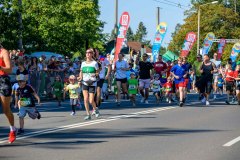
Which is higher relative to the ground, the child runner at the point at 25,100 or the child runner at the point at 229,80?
the child runner at the point at 229,80

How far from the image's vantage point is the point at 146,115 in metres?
17.7

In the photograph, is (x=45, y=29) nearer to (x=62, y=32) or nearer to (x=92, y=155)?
(x=62, y=32)

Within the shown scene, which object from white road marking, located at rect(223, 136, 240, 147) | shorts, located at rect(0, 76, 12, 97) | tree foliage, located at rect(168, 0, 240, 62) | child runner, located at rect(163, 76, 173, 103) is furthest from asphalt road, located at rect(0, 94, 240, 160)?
tree foliage, located at rect(168, 0, 240, 62)

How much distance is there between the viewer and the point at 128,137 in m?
12.0

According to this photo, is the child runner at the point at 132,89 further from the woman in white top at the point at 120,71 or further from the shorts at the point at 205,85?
the shorts at the point at 205,85

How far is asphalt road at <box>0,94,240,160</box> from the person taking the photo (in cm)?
969

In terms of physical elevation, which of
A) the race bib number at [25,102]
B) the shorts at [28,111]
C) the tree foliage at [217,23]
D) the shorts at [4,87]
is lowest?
the shorts at [28,111]

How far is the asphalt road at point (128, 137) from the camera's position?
9.69m

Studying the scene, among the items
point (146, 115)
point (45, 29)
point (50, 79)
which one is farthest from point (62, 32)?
point (146, 115)

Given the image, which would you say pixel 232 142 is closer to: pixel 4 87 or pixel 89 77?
pixel 4 87

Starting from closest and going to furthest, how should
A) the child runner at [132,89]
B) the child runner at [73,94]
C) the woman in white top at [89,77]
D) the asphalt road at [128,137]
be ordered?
the asphalt road at [128,137], the woman in white top at [89,77], the child runner at [73,94], the child runner at [132,89]

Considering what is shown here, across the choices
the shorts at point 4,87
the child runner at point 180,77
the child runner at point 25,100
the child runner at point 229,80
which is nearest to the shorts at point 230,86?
the child runner at point 229,80

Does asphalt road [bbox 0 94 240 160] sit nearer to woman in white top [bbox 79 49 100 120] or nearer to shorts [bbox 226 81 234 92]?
woman in white top [bbox 79 49 100 120]

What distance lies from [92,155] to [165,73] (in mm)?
16044
